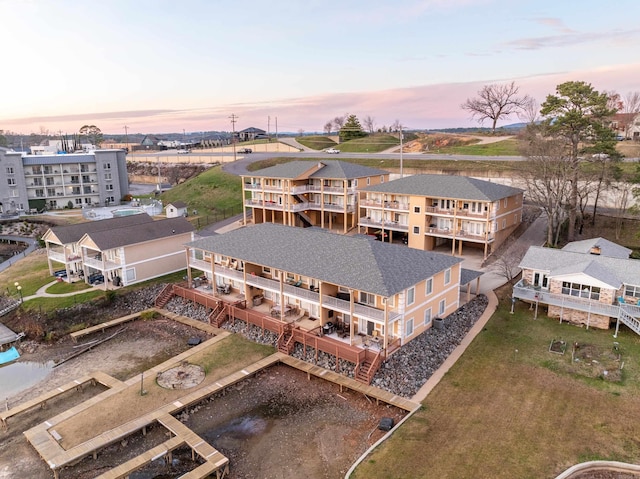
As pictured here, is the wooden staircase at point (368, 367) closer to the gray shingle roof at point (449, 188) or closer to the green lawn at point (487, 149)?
the gray shingle roof at point (449, 188)

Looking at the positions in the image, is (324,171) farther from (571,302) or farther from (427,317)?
(571,302)

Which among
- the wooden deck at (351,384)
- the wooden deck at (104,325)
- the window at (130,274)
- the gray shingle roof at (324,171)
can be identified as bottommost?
the wooden deck at (104,325)

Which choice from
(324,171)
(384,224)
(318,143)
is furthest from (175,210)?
(318,143)

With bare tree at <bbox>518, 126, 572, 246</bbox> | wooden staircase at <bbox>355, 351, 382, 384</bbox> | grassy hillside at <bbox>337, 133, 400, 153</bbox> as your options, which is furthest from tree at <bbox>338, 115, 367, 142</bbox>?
wooden staircase at <bbox>355, 351, 382, 384</bbox>

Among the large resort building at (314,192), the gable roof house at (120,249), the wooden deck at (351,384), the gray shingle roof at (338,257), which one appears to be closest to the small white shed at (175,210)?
the large resort building at (314,192)

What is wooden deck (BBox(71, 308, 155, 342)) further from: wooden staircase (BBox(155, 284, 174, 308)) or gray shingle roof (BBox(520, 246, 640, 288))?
gray shingle roof (BBox(520, 246, 640, 288))
